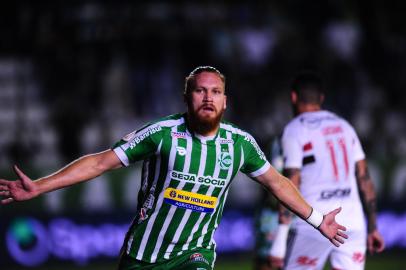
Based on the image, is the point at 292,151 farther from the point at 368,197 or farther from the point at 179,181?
the point at 179,181

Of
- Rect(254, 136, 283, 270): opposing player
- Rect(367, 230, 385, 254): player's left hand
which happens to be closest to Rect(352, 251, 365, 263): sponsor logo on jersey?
Rect(367, 230, 385, 254): player's left hand

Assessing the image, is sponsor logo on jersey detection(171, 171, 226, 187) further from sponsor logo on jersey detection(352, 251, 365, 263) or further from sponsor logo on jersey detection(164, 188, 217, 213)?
sponsor logo on jersey detection(352, 251, 365, 263)

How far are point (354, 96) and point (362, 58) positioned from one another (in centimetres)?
94

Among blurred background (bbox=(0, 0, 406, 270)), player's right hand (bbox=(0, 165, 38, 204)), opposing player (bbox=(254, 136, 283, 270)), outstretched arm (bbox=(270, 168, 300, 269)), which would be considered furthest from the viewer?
blurred background (bbox=(0, 0, 406, 270))

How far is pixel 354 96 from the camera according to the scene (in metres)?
14.8

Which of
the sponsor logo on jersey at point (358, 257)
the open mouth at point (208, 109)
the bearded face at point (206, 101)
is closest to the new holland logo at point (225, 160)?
the bearded face at point (206, 101)

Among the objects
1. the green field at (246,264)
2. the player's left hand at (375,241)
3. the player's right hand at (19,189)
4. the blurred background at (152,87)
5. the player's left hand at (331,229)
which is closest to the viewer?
the player's right hand at (19,189)

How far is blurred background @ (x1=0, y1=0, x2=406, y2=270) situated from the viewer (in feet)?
39.7

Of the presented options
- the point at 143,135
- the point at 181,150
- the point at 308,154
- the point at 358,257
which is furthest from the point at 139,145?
the point at 358,257

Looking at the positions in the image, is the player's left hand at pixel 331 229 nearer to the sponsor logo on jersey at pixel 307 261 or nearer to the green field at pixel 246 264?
→ the sponsor logo on jersey at pixel 307 261

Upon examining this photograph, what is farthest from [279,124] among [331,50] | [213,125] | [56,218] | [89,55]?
[213,125]

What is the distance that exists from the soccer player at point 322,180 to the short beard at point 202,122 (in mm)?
1760

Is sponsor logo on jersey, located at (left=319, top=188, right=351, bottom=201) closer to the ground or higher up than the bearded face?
closer to the ground

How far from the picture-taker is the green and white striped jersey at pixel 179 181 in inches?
231
